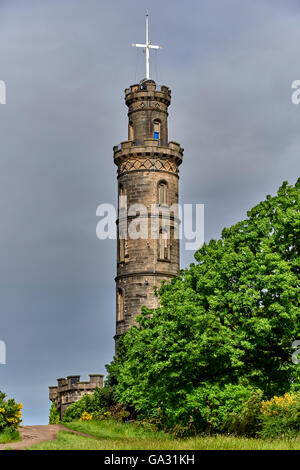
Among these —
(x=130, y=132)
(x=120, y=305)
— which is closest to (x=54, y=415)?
(x=120, y=305)

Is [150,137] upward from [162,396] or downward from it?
upward

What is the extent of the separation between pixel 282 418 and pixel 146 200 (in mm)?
32054

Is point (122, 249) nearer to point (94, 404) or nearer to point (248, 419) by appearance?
point (94, 404)

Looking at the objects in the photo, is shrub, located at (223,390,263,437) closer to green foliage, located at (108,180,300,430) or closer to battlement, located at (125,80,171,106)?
green foliage, located at (108,180,300,430)

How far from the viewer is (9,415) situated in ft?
103

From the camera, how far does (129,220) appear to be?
59219 mm

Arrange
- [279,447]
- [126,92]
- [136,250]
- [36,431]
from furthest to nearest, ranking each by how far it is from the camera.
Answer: [126,92] < [136,250] < [36,431] < [279,447]

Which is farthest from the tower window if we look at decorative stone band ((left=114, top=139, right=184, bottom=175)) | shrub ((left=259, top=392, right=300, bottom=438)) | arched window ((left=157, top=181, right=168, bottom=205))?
shrub ((left=259, top=392, right=300, bottom=438))

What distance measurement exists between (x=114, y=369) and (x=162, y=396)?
1825 centimetres

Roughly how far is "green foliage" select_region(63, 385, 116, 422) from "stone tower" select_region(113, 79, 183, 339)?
5515mm

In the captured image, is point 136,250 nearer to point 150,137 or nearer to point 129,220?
point 129,220

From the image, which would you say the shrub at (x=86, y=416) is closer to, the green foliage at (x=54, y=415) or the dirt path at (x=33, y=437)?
the green foliage at (x=54, y=415)

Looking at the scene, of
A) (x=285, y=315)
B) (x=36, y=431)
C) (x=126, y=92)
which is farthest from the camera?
(x=126, y=92)
